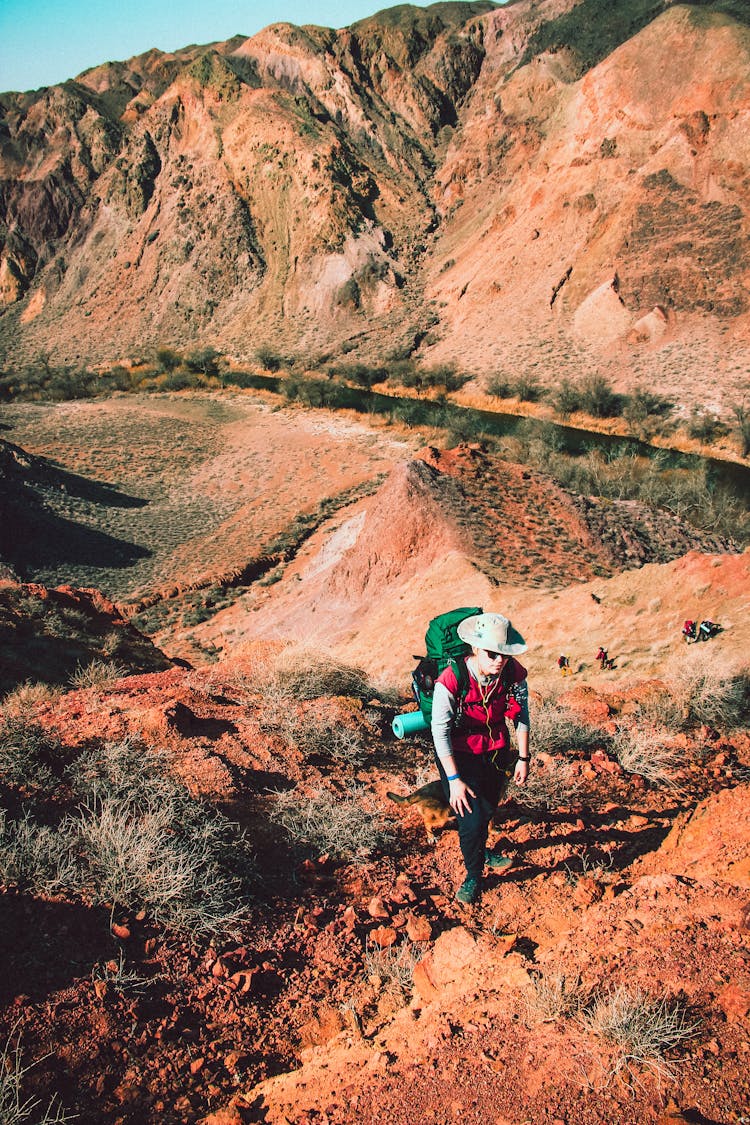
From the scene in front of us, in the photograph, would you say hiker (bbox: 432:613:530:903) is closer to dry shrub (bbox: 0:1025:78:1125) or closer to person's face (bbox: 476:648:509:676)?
person's face (bbox: 476:648:509:676)

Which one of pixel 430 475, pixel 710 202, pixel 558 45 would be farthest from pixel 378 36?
pixel 430 475

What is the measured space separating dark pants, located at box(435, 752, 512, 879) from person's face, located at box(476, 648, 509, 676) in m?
0.55

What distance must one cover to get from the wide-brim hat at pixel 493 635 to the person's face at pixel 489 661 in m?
0.04

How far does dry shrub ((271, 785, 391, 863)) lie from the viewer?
4.17 metres

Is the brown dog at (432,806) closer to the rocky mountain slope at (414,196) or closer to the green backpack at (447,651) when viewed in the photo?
the green backpack at (447,651)

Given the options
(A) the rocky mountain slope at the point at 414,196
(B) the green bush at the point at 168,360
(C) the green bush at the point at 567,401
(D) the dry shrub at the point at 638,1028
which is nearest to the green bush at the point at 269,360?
(A) the rocky mountain slope at the point at 414,196

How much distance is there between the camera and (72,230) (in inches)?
2859

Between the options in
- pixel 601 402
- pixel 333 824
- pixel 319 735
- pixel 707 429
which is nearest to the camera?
pixel 333 824

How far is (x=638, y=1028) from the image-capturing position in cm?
227

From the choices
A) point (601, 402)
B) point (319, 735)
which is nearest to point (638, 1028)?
point (319, 735)

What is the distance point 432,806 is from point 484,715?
3.84 feet

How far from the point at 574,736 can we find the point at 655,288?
39.5 metres

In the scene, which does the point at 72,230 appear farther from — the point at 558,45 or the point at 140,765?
the point at 140,765

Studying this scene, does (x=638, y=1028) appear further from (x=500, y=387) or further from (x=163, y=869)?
(x=500, y=387)
